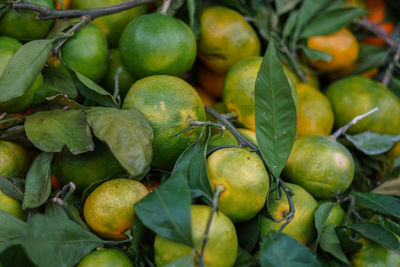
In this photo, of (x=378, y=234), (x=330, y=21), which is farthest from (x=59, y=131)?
(x=330, y=21)

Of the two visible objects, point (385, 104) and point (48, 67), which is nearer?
point (48, 67)

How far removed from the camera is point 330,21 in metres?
1.41

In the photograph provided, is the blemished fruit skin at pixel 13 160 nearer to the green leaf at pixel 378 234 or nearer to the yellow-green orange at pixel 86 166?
the yellow-green orange at pixel 86 166

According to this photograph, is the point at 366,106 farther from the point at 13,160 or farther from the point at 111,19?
the point at 13,160

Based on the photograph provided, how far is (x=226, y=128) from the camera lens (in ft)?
3.26

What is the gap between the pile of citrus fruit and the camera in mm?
728

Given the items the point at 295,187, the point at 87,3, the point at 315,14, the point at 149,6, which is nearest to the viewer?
the point at 295,187

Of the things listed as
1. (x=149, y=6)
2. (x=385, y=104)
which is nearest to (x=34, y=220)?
(x=149, y=6)

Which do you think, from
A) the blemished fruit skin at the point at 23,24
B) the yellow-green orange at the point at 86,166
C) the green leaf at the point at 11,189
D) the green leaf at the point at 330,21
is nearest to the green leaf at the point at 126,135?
the yellow-green orange at the point at 86,166

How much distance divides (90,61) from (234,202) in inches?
21.3

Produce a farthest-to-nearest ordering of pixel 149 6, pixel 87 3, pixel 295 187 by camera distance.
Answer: pixel 149 6, pixel 87 3, pixel 295 187

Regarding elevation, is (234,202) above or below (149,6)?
below

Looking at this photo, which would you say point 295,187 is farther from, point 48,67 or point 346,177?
point 48,67

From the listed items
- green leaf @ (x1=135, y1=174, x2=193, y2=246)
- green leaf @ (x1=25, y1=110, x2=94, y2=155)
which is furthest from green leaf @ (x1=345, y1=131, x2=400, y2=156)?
green leaf @ (x1=25, y1=110, x2=94, y2=155)
